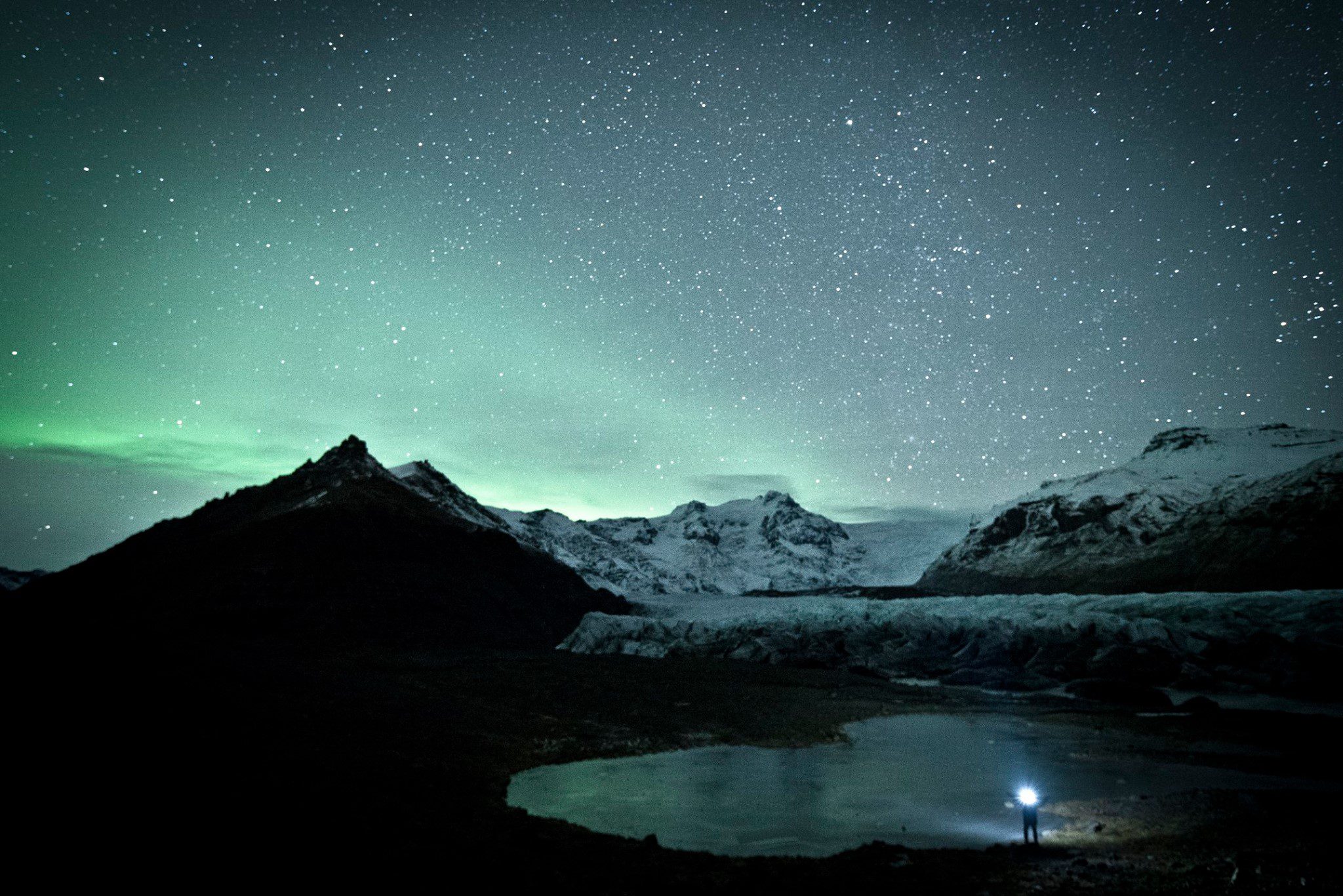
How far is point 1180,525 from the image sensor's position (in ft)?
309

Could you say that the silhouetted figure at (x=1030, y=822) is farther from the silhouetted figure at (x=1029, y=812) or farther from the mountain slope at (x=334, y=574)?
the mountain slope at (x=334, y=574)

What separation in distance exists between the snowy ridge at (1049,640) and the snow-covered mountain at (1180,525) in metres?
47.7

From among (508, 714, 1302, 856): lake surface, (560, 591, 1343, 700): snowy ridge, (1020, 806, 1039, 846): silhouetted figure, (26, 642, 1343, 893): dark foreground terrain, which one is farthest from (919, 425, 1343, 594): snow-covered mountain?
(1020, 806, 1039, 846): silhouetted figure

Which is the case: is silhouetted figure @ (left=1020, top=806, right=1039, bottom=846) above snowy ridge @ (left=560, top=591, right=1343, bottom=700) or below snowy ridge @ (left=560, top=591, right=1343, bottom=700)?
above

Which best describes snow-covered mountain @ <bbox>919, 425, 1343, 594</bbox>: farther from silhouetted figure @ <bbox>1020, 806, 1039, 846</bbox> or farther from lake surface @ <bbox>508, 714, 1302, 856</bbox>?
silhouetted figure @ <bbox>1020, 806, 1039, 846</bbox>

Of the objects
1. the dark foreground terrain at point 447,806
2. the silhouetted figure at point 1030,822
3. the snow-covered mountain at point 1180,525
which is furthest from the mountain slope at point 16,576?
the snow-covered mountain at point 1180,525

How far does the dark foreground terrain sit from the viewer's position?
24.1 ft

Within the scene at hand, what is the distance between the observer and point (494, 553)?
179 ft

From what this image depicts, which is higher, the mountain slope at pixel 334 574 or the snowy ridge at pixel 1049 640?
the mountain slope at pixel 334 574

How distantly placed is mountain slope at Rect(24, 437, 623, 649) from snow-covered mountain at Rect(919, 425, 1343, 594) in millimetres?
74740

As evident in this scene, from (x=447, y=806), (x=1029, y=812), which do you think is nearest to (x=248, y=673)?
(x=447, y=806)

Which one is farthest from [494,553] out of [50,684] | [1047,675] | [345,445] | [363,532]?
[50,684]

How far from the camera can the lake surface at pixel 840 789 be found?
9539 millimetres

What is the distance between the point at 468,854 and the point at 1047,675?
1201 inches
